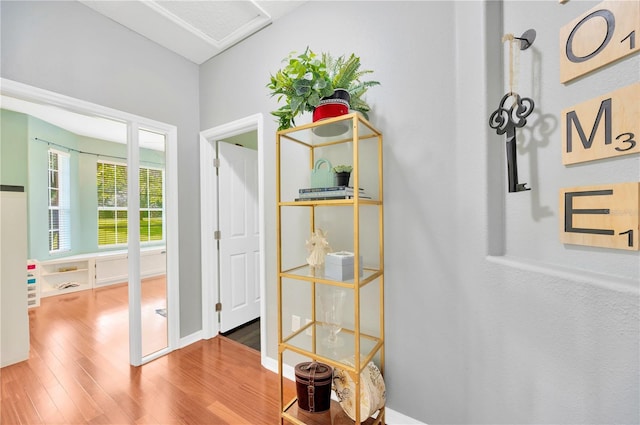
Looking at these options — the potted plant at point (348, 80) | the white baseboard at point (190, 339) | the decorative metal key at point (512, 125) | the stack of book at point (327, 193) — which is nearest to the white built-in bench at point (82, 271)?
the white baseboard at point (190, 339)

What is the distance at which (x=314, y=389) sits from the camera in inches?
53.8

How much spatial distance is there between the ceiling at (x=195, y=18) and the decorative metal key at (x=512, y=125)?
1.69 metres

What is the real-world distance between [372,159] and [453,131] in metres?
0.46

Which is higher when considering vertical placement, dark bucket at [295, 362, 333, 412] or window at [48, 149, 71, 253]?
window at [48, 149, 71, 253]

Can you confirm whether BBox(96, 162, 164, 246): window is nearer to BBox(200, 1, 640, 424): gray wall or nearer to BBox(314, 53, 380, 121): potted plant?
BBox(200, 1, 640, 424): gray wall

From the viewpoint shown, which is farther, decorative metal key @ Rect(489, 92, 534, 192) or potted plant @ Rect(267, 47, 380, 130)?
potted plant @ Rect(267, 47, 380, 130)

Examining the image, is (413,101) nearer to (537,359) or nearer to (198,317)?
(537,359)

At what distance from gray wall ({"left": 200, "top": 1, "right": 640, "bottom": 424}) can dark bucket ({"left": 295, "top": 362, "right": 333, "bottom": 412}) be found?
1.28 ft

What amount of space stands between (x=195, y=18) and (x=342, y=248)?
214cm

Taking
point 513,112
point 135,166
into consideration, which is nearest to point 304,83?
point 513,112

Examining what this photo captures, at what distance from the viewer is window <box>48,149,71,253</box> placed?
4.06 m

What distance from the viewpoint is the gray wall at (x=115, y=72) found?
1607mm

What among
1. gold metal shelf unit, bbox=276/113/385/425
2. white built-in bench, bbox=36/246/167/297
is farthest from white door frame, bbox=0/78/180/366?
white built-in bench, bbox=36/246/167/297

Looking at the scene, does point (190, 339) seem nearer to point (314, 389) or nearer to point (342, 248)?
point (314, 389)
